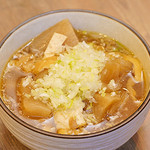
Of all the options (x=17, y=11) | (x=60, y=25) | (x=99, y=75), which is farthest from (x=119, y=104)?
(x=17, y=11)

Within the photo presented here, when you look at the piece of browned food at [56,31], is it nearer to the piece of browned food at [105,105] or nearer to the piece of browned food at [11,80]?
the piece of browned food at [11,80]

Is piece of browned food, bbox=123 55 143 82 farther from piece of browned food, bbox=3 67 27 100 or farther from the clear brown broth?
piece of browned food, bbox=3 67 27 100

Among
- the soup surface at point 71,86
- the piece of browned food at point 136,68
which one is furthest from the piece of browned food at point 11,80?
the piece of browned food at point 136,68

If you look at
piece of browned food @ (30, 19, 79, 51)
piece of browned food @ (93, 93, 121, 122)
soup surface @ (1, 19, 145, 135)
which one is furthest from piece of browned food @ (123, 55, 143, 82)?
piece of browned food @ (30, 19, 79, 51)

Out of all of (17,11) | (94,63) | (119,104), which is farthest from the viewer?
(17,11)

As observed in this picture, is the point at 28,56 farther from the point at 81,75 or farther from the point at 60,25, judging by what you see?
the point at 81,75

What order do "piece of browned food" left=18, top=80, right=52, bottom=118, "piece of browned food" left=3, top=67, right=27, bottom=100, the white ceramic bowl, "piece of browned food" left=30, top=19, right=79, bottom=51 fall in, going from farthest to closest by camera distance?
"piece of browned food" left=30, top=19, right=79, bottom=51 < "piece of browned food" left=3, top=67, right=27, bottom=100 < "piece of browned food" left=18, top=80, right=52, bottom=118 < the white ceramic bowl
